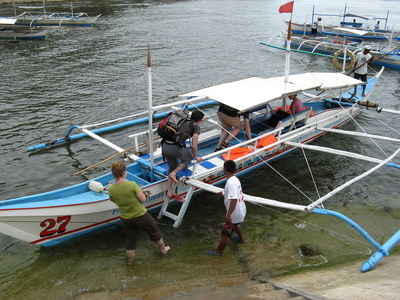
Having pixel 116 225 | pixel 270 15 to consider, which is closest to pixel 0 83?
pixel 116 225

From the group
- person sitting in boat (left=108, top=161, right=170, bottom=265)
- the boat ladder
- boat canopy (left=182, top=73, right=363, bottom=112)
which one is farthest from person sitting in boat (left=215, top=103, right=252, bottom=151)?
person sitting in boat (left=108, top=161, right=170, bottom=265)

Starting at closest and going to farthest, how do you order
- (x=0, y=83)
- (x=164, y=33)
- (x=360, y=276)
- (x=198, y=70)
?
(x=360, y=276), (x=0, y=83), (x=198, y=70), (x=164, y=33)

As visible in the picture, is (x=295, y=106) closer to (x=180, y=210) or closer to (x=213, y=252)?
(x=180, y=210)

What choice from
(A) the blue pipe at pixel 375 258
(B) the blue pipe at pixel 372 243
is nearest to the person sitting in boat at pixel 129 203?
(B) the blue pipe at pixel 372 243

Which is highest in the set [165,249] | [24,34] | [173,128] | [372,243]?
[173,128]

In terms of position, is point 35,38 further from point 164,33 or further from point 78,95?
point 78,95

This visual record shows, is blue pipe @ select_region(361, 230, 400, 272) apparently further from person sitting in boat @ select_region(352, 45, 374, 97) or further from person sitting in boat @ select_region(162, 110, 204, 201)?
person sitting in boat @ select_region(352, 45, 374, 97)

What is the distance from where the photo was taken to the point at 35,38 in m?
30.9

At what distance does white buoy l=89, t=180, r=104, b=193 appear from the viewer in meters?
7.99

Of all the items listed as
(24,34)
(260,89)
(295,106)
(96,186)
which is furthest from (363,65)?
(24,34)

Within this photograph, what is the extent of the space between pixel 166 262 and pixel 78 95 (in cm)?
1312

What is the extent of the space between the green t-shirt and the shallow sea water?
1.27 m

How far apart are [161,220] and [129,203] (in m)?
2.39

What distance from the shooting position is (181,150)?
26.6 feet
